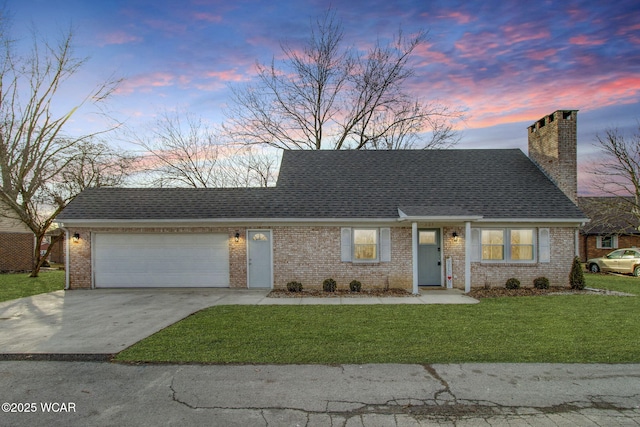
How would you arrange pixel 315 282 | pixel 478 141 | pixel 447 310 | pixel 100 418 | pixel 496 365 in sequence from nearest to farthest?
pixel 100 418, pixel 496 365, pixel 447 310, pixel 315 282, pixel 478 141

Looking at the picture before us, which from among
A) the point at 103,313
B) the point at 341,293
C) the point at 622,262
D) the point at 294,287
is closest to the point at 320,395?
the point at 103,313

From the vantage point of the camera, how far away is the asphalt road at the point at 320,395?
162 inches

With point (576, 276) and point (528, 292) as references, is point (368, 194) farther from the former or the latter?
point (576, 276)

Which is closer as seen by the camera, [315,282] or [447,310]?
[447,310]

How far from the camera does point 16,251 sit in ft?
86.7

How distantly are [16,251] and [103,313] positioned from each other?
74.6 feet

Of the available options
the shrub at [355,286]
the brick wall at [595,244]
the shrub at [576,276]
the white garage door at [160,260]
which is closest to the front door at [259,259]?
the white garage door at [160,260]

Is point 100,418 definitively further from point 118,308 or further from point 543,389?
point 118,308

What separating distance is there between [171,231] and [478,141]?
22.9m

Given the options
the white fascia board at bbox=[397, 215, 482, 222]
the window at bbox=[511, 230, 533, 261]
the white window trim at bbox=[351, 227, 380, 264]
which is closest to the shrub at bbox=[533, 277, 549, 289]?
the window at bbox=[511, 230, 533, 261]

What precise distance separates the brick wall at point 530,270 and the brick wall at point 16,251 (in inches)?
1156

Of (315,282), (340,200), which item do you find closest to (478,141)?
(340,200)

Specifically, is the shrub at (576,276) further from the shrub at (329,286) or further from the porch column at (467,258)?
the shrub at (329,286)

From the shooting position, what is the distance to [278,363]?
578cm
